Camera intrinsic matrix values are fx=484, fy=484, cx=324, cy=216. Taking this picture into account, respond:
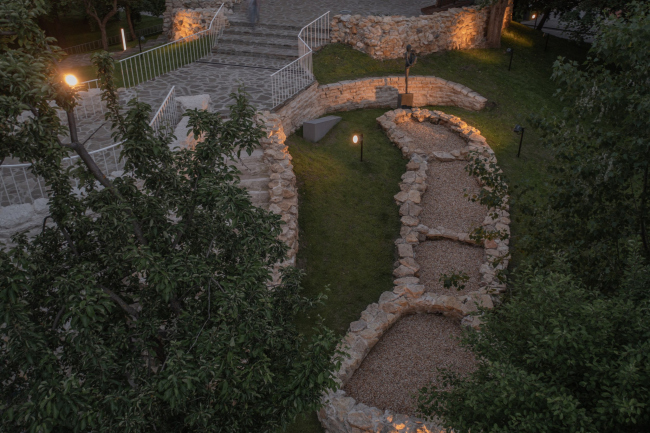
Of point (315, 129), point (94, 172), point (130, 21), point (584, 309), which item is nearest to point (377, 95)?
point (315, 129)

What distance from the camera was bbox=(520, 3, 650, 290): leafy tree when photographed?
566cm

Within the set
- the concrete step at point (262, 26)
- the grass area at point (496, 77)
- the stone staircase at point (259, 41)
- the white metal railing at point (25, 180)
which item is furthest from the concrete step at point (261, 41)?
the white metal railing at point (25, 180)

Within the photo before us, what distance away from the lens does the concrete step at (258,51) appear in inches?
670

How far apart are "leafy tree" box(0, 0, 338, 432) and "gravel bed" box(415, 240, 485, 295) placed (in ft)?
18.8

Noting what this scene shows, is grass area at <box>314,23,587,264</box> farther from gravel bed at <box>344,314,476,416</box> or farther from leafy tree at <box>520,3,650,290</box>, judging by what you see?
leafy tree at <box>520,3,650,290</box>

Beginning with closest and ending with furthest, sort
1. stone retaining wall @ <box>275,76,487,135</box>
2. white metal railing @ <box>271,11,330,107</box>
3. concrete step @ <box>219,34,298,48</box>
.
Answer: white metal railing @ <box>271,11,330,107</box>
stone retaining wall @ <box>275,76,487,135</box>
concrete step @ <box>219,34,298,48</box>

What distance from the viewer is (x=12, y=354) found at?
363cm

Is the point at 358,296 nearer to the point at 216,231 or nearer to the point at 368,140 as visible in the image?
the point at 216,231

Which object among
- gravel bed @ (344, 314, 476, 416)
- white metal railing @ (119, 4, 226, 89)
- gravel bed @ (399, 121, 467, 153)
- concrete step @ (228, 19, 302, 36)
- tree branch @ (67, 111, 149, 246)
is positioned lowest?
gravel bed @ (344, 314, 476, 416)

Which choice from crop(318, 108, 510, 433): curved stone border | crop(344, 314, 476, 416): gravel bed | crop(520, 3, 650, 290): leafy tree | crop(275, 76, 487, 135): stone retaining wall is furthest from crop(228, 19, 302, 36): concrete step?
crop(520, 3, 650, 290): leafy tree

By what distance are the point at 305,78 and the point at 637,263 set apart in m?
12.5

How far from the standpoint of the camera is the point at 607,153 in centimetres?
612

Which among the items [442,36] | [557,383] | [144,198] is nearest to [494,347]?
[557,383]

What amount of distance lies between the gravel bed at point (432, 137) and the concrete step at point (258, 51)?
472 cm
